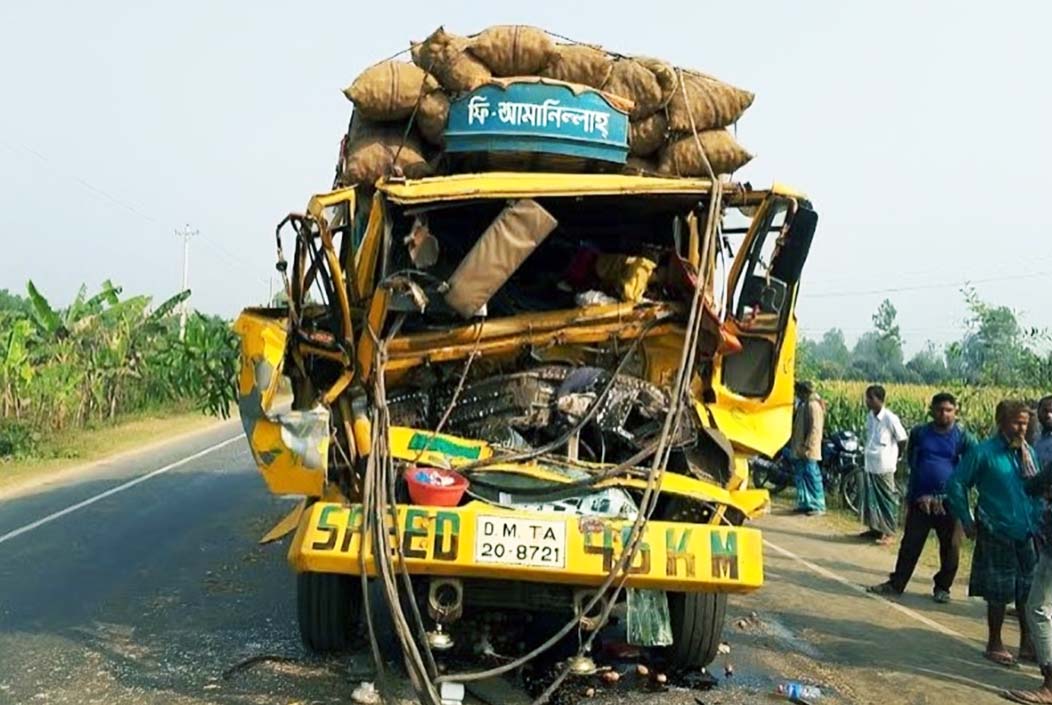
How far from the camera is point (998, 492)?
22.7 feet

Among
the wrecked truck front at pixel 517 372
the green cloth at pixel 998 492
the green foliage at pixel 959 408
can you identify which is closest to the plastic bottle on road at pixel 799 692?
the wrecked truck front at pixel 517 372

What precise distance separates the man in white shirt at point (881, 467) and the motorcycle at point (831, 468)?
2.67 metres

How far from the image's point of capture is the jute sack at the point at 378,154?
7.00 metres

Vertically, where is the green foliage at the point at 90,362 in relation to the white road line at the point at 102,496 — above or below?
above

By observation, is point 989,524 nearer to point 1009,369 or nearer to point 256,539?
point 256,539

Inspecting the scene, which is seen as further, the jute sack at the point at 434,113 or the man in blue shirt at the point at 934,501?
the man in blue shirt at the point at 934,501

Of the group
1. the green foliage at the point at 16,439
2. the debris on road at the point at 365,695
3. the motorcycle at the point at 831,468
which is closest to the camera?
the debris on road at the point at 365,695

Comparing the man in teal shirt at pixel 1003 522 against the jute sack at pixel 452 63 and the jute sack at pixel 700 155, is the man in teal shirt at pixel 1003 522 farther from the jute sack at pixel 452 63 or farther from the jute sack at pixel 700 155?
the jute sack at pixel 452 63

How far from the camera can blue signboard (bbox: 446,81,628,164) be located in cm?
683

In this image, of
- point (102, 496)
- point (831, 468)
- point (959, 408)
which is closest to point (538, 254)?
point (102, 496)

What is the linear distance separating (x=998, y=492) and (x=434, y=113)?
13.9 ft

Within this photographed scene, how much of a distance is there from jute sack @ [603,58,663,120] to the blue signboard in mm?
441

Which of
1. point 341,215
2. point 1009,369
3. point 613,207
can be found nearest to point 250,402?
point 341,215

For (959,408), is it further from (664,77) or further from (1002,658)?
(664,77)
